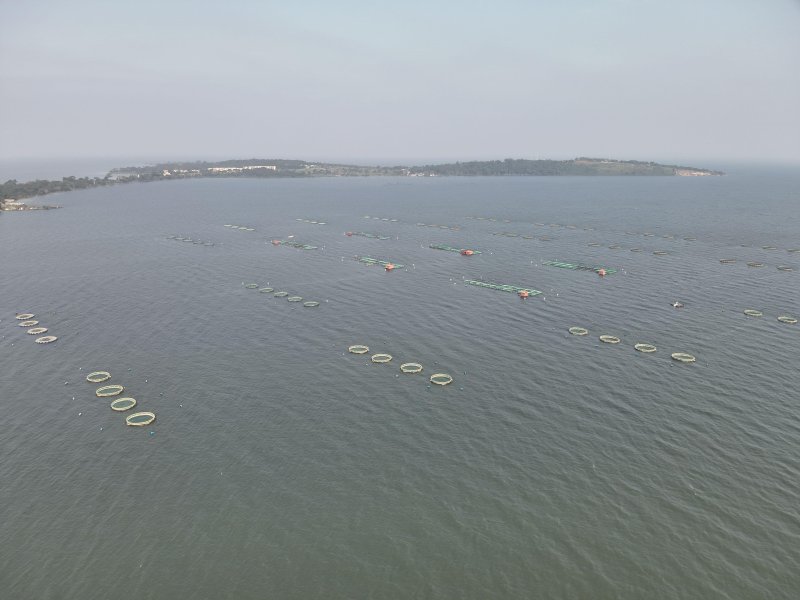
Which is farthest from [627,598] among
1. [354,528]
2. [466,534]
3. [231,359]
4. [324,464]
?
A: [231,359]

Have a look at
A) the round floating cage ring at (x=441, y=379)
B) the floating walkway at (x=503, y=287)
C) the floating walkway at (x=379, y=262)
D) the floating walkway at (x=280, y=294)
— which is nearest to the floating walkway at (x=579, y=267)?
the floating walkway at (x=503, y=287)

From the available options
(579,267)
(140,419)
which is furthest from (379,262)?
(140,419)

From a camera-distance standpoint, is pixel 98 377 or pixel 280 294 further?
pixel 280 294

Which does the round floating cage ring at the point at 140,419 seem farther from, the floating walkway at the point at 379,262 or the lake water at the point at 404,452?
the floating walkway at the point at 379,262

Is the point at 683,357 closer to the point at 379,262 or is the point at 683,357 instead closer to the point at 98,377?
the point at 379,262

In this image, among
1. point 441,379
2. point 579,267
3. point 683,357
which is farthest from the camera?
point 579,267
